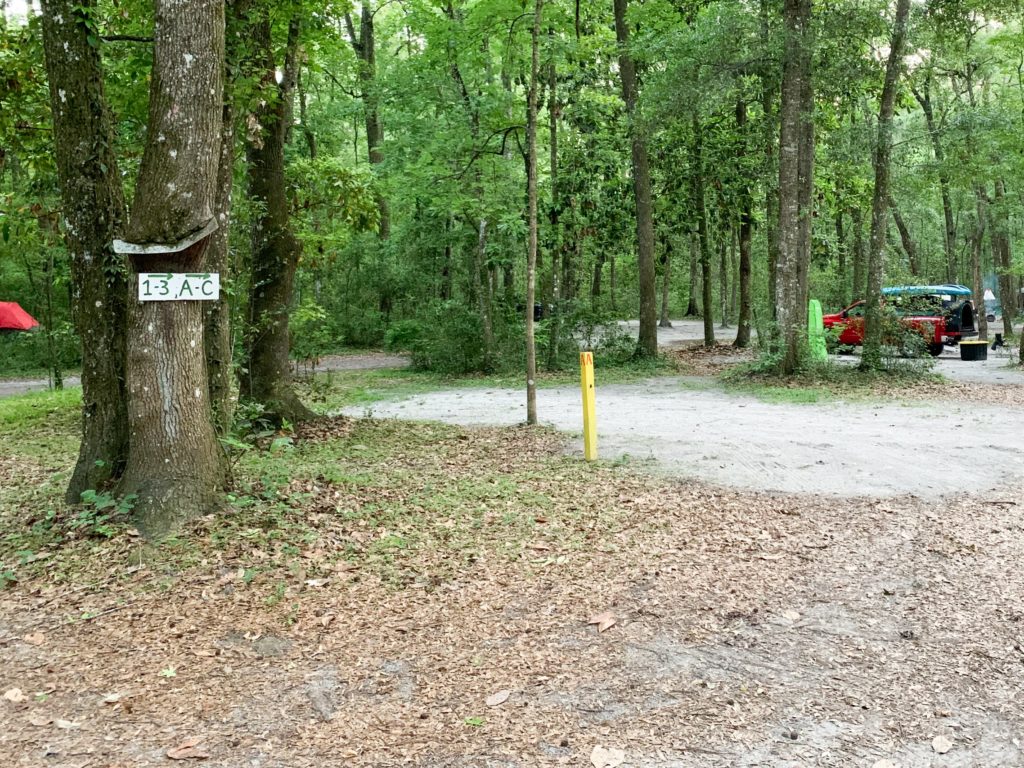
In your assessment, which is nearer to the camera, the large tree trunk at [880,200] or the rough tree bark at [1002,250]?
the large tree trunk at [880,200]

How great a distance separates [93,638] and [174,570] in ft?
2.25

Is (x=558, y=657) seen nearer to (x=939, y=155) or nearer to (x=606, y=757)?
(x=606, y=757)

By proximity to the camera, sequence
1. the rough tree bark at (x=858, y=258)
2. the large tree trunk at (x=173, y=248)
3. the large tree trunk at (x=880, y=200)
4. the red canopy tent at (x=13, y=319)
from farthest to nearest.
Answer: the rough tree bark at (x=858, y=258) → the red canopy tent at (x=13, y=319) → the large tree trunk at (x=880, y=200) → the large tree trunk at (x=173, y=248)

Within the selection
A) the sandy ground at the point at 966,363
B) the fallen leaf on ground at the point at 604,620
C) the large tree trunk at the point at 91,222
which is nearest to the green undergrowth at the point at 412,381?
the sandy ground at the point at 966,363

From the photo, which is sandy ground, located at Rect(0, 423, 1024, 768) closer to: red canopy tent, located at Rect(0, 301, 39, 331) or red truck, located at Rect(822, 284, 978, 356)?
red truck, located at Rect(822, 284, 978, 356)

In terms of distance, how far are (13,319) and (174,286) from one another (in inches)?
872

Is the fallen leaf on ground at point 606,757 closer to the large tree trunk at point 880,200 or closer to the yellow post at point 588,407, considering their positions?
the yellow post at point 588,407

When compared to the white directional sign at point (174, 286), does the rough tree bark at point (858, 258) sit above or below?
above

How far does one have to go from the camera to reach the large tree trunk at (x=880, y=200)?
14717 mm

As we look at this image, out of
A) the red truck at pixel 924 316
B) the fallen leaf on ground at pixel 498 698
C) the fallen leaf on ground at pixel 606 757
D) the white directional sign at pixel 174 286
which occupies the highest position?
the white directional sign at pixel 174 286

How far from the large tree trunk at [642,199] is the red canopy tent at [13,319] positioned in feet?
57.4

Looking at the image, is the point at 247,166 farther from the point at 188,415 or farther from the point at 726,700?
the point at 726,700

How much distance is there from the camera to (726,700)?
11.4 feet

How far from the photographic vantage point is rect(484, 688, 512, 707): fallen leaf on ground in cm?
352
